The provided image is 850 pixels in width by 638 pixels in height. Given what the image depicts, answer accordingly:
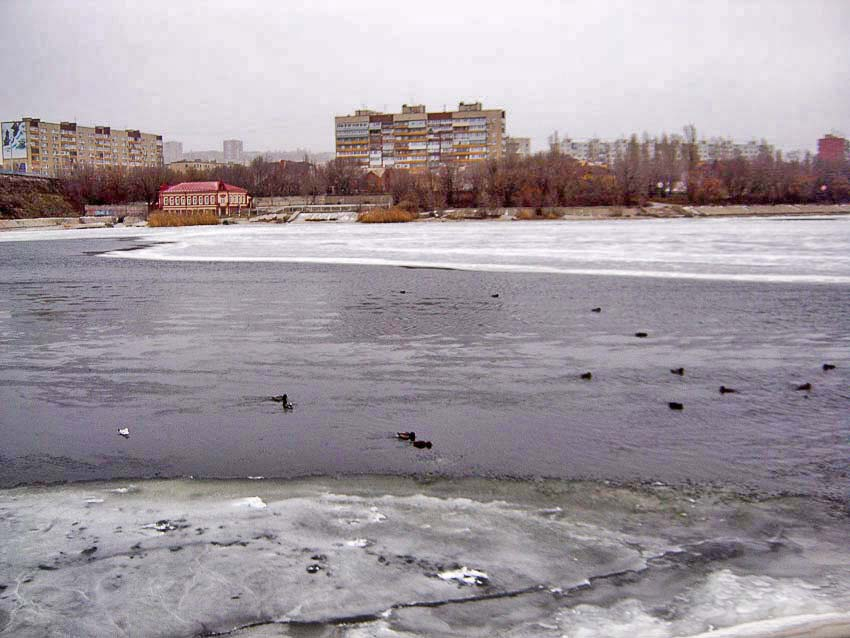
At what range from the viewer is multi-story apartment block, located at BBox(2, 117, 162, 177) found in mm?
111812

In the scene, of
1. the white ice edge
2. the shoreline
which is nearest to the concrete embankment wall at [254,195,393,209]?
the shoreline

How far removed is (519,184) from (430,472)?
→ 69.9 m

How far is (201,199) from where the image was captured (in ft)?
229

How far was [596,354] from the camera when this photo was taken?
879 cm

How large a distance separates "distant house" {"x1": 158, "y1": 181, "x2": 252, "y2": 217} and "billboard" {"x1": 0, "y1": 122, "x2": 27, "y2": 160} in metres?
47.6

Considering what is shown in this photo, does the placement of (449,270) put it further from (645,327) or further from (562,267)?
(645,327)

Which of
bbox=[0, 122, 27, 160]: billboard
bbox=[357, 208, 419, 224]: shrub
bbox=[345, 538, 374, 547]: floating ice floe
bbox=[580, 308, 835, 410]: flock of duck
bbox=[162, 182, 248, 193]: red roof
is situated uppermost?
bbox=[0, 122, 27, 160]: billboard

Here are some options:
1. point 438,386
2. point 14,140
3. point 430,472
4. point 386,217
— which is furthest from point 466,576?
point 14,140

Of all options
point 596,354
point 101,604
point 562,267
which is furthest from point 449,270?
point 101,604

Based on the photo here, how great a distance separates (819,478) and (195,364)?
19.8ft

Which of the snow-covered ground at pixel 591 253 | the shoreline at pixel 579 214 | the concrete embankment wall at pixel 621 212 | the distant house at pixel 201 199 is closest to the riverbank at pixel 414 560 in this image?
the snow-covered ground at pixel 591 253

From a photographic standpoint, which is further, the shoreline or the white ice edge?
the shoreline

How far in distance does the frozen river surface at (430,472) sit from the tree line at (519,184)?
56.0 metres

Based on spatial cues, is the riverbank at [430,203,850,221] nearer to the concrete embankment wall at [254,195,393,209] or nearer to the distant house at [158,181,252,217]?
the concrete embankment wall at [254,195,393,209]
